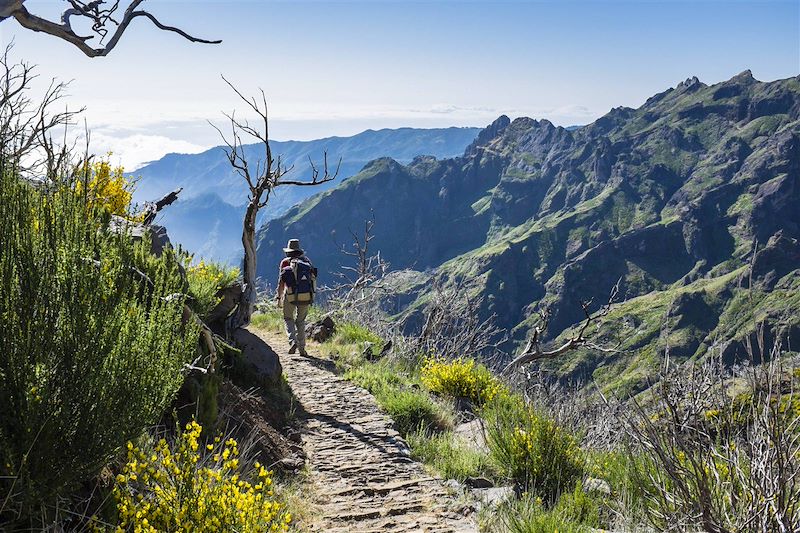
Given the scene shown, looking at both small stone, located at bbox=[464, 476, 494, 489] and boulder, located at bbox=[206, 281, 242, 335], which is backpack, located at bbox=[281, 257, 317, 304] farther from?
small stone, located at bbox=[464, 476, 494, 489]

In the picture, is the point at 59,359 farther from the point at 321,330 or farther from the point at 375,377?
the point at 321,330

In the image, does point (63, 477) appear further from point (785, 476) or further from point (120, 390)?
point (785, 476)

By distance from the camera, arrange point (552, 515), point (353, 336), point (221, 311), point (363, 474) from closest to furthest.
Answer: point (552, 515)
point (363, 474)
point (221, 311)
point (353, 336)

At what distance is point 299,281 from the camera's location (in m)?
12.8

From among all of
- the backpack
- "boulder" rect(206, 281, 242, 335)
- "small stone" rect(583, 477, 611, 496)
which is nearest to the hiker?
the backpack

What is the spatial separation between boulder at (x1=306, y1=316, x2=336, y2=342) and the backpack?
179cm

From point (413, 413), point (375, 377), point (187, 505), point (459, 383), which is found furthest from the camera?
point (375, 377)

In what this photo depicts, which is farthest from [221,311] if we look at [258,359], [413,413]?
[413,413]

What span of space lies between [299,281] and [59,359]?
9578mm

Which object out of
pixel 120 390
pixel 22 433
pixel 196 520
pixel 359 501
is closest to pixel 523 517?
pixel 359 501

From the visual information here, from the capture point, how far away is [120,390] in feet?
11.1

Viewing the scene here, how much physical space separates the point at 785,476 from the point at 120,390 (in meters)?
3.66

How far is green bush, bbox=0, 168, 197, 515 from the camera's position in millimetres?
3000

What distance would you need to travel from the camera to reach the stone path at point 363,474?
5.43m
